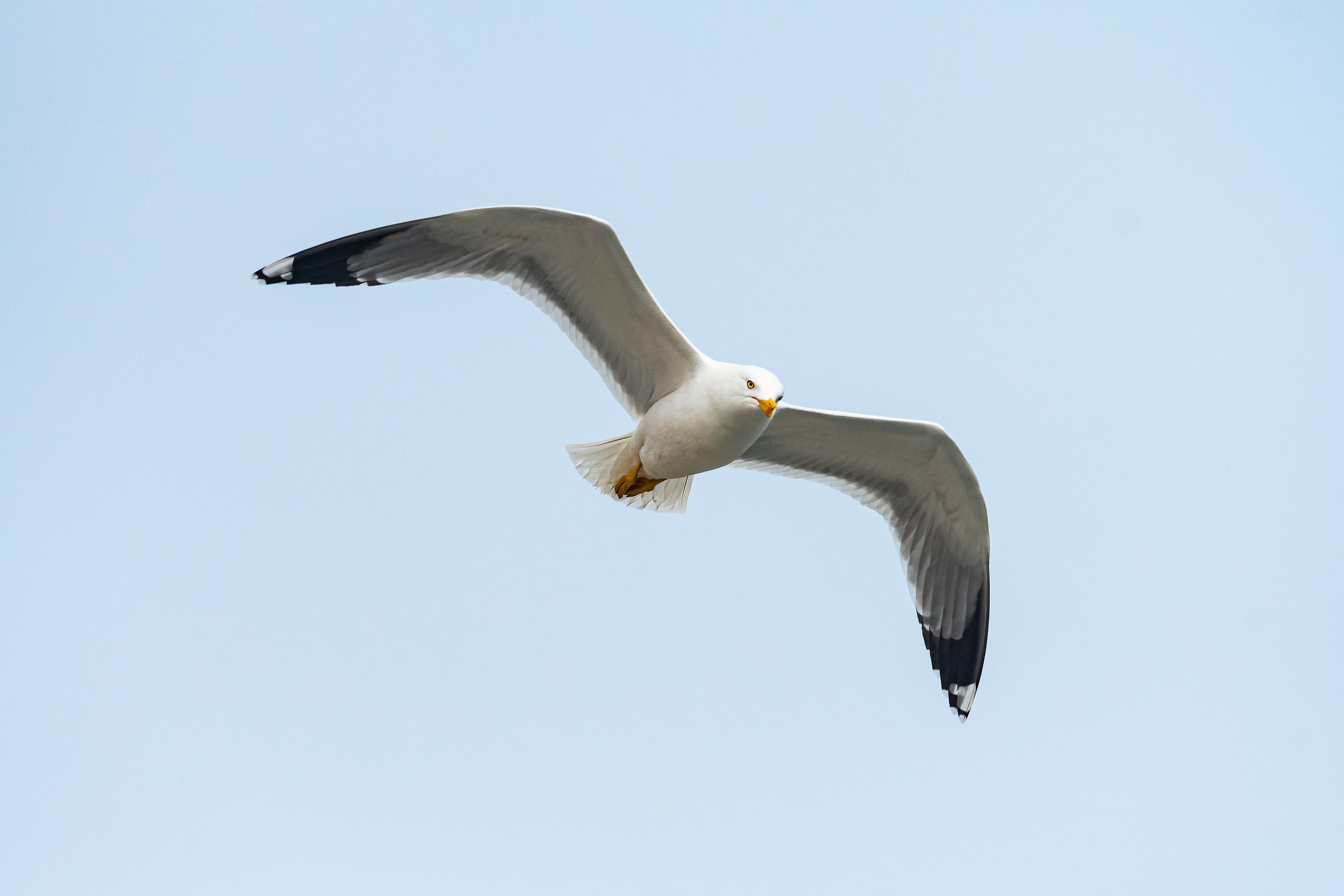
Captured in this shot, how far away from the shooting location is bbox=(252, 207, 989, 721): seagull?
7.92 meters

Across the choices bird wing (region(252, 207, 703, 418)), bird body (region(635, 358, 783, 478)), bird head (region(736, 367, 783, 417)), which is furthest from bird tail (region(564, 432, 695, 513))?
bird head (region(736, 367, 783, 417))

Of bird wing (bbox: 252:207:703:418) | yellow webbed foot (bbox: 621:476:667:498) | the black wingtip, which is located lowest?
the black wingtip

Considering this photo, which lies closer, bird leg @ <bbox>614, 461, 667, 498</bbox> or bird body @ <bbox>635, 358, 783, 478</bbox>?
bird body @ <bbox>635, 358, 783, 478</bbox>

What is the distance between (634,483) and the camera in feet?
28.5

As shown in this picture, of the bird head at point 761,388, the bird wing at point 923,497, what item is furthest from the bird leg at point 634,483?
the bird head at point 761,388

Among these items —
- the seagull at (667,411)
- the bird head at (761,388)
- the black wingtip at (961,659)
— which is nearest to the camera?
the bird head at (761,388)

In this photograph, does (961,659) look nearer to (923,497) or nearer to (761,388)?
(923,497)

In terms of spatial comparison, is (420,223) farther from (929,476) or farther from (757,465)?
(929,476)

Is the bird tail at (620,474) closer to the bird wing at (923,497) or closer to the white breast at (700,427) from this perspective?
the white breast at (700,427)

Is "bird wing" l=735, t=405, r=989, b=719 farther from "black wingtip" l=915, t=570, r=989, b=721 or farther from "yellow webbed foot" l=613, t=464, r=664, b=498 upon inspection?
"yellow webbed foot" l=613, t=464, r=664, b=498

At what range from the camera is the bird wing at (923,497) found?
8.65 meters

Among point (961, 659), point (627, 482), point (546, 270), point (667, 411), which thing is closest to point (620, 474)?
point (627, 482)

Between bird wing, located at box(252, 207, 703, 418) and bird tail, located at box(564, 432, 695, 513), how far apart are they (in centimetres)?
43

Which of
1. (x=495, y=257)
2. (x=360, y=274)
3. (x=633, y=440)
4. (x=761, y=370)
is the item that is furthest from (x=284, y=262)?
(x=761, y=370)
